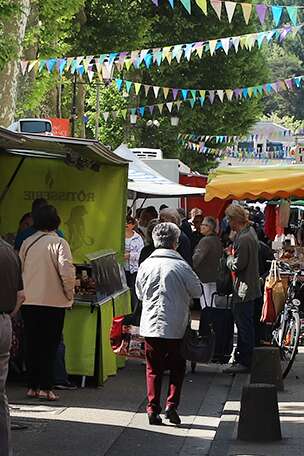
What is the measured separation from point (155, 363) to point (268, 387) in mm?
1109

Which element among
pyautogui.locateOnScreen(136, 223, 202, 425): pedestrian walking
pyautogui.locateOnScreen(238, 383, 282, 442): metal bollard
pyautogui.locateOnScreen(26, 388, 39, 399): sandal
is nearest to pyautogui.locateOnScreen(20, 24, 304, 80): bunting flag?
pyautogui.locateOnScreen(26, 388, 39, 399): sandal

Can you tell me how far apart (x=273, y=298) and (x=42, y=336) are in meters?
3.39

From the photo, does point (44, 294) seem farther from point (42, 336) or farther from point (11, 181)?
point (11, 181)

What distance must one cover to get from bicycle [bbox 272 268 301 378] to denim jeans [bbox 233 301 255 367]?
1.05 ft

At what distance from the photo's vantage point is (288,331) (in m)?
13.4

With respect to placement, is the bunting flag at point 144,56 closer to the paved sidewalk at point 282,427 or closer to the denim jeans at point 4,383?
the paved sidewalk at point 282,427

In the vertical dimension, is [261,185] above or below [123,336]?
above

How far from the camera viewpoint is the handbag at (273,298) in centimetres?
1340

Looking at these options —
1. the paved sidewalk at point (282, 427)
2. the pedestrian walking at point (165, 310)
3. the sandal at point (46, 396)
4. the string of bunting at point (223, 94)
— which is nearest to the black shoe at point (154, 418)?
the pedestrian walking at point (165, 310)

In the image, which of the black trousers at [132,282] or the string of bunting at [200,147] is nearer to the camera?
the black trousers at [132,282]

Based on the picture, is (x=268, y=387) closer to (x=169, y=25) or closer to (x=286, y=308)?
(x=286, y=308)

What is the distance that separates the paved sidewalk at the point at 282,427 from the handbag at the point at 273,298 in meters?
0.70

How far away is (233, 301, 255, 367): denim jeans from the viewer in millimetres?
13352

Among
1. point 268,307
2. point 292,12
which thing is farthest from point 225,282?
point 292,12
